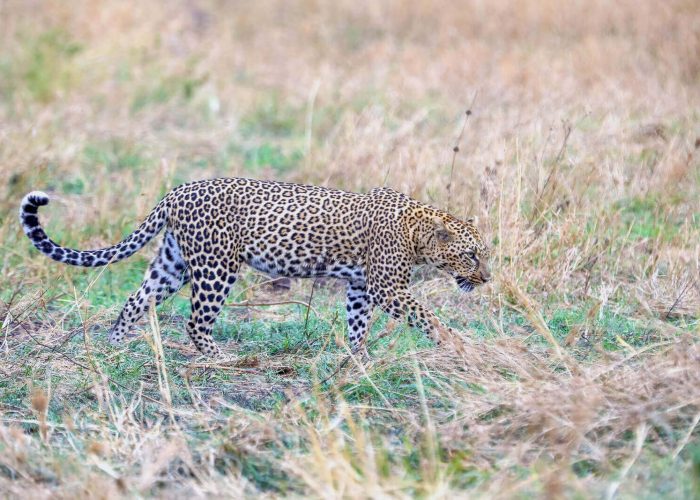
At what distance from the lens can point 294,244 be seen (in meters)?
6.91

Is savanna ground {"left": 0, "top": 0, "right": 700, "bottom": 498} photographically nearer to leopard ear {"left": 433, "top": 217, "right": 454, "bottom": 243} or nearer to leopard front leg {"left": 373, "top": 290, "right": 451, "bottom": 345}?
leopard front leg {"left": 373, "top": 290, "right": 451, "bottom": 345}

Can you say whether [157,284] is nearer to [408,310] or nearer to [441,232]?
[408,310]

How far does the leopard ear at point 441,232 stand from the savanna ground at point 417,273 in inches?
17.8

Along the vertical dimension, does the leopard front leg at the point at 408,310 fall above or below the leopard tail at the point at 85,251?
below

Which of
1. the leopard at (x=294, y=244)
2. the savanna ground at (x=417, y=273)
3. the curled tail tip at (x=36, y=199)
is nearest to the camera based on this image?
the savanna ground at (x=417, y=273)

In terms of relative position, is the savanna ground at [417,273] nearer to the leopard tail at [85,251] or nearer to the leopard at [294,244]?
the leopard at [294,244]

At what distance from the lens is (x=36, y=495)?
4574 mm

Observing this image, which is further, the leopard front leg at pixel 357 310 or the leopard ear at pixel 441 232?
the leopard front leg at pixel 357 310

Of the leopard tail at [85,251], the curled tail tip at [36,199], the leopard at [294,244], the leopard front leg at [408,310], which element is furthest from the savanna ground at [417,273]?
the curled tail tip at [36,199]

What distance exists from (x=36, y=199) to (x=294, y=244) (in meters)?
1.50

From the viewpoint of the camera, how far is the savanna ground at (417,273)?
4.97 metres

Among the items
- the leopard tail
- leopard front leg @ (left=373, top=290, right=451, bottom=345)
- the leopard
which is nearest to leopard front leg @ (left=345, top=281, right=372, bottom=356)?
the leopard

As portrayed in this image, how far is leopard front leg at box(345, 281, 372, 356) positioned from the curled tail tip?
6.40 ft

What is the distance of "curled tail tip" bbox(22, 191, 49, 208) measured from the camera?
6.34 meters
